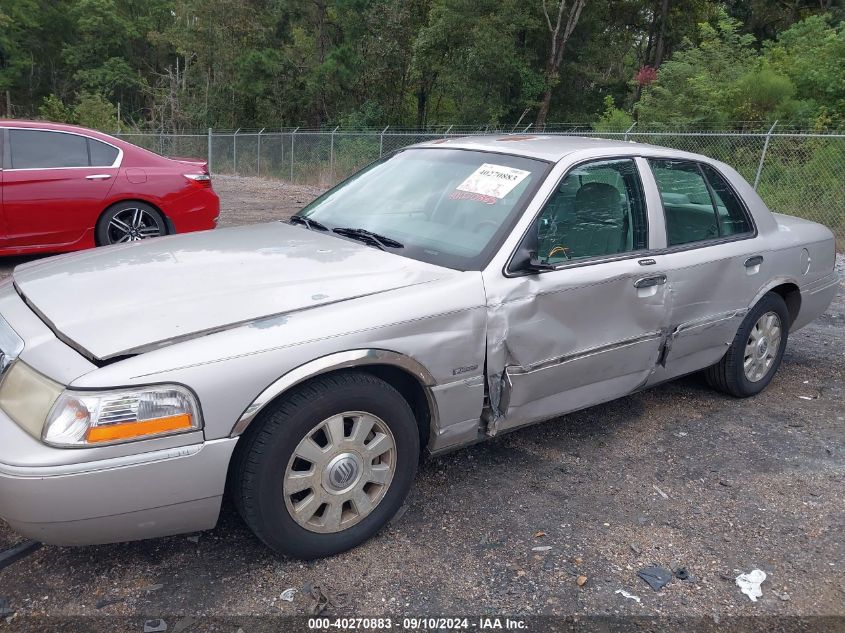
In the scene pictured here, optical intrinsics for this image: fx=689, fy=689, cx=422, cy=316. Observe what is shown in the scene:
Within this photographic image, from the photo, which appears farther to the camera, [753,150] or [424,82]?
[424,82]

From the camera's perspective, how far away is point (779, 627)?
2453 mm

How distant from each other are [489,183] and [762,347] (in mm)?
2320

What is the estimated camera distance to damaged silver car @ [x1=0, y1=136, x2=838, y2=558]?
7.22ft

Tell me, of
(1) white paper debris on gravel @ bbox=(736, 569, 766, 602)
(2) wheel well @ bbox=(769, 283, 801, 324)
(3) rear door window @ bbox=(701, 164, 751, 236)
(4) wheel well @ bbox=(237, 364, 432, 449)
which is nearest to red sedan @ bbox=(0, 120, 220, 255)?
(4) wheel well @ bbox=(237, 364, 432, 449)

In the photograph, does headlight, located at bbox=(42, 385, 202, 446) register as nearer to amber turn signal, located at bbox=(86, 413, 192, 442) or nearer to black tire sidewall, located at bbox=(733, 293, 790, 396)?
amber turn signal, located at bbox=(86, 413, 192, 442)

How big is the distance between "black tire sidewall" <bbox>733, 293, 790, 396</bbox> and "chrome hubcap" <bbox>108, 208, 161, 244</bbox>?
5.63 meters

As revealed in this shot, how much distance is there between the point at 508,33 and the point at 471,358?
23610 mm

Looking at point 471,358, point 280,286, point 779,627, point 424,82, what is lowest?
point 779,627

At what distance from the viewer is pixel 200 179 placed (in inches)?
298

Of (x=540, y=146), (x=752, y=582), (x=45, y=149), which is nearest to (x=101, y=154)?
(x=45, y=149)

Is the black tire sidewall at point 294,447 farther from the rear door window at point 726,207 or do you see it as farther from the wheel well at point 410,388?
the rear door window at point 726,207

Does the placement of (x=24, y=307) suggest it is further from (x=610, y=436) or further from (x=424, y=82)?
(x=424, y=82)

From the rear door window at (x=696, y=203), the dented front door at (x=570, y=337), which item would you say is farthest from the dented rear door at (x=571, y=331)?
the rear door window at (x=696, y=203)

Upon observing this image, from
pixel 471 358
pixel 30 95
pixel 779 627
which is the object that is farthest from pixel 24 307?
pixel 30 95
